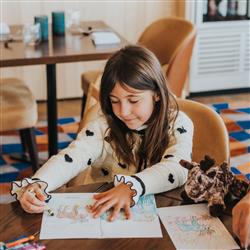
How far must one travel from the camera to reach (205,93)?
13.9 feet

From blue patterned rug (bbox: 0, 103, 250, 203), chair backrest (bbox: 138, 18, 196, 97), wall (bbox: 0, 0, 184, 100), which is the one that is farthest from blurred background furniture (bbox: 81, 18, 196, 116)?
wall (bbox: 0, 0, 184, 100)

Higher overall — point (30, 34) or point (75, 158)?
point (30, 34)

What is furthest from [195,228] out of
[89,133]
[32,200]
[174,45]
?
[174,45]

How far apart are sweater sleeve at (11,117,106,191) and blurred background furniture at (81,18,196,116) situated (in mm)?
1135

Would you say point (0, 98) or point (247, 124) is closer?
point (0, 98)

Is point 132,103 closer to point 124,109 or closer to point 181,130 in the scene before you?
point 124,109

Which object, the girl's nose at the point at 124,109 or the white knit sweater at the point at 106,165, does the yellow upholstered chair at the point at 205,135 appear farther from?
the girl's nose at the point at 124,109

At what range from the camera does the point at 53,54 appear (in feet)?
8.57

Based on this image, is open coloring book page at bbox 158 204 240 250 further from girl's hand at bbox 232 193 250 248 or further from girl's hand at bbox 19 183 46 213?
girl's hand at bbox 19 183 46 213

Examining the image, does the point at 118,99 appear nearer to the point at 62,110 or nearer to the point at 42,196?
the point at 42,196

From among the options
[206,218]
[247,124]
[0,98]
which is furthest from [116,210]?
[247,124]

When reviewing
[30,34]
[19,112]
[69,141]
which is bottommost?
[69,141]

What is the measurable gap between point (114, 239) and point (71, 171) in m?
0.35

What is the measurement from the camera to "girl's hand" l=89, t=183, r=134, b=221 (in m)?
1.30
